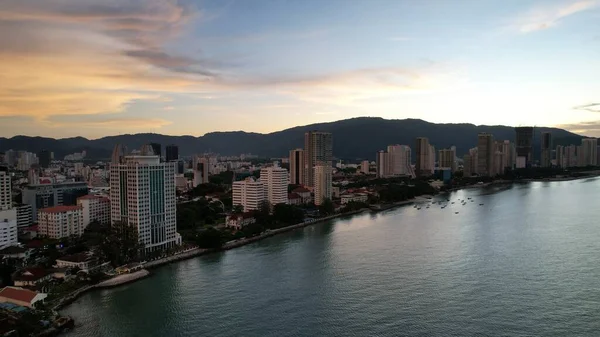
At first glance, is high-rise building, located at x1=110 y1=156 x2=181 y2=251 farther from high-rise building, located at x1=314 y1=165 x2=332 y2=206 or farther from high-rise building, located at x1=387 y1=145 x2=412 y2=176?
high-rise building, located at x1=387 y1=145 x2=412 y2=176

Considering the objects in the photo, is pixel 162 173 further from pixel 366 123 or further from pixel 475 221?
pixel 366 123

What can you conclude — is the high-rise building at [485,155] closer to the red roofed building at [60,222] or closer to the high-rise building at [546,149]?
the high-rise building at [546,149]

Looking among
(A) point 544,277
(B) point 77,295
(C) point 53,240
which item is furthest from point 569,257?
→ (C) point 53,240

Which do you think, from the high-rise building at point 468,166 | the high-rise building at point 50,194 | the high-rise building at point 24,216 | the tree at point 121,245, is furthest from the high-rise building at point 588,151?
the high-rise building at point 24,216

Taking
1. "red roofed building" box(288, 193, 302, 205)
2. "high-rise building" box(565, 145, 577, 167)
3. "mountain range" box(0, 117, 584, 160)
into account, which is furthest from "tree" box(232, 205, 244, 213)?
"mountain range" box(0, 117, 584, 160)

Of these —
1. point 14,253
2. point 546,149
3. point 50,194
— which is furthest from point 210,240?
point 546,149

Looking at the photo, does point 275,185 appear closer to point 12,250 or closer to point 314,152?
point 314,152
